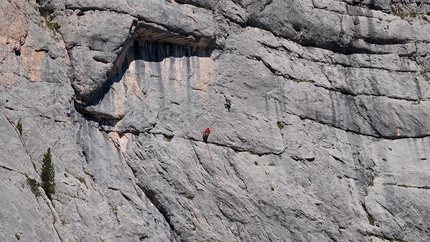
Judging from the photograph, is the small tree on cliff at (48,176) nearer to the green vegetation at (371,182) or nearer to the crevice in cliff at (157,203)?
the crevice in cliff at (157,203)

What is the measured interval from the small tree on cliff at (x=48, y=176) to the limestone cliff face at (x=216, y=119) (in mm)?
376

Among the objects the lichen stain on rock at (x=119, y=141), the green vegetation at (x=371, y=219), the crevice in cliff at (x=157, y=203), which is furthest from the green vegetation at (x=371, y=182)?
the lichen stain on rock at (x=119, y=141)

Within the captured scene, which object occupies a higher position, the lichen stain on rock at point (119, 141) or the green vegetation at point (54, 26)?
the green vegetation at point (54, 26)

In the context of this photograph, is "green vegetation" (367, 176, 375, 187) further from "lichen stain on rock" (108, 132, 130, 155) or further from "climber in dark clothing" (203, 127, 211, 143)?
"lichen stain on rock" (108, 132, 130, 155)

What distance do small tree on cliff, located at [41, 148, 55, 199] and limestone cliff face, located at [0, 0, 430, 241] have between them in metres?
0.38

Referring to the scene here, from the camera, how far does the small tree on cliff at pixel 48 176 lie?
2924 cm

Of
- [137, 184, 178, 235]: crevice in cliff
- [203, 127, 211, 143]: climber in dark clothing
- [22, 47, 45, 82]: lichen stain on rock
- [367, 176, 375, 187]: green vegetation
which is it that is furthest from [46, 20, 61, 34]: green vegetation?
[367, 176, 375, 187]: green vegetation

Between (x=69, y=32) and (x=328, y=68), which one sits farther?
(x=328, y=68)

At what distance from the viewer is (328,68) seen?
4097cm

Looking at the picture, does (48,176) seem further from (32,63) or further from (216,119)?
(216,119)

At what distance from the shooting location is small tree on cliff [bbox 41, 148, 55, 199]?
29.2 meters

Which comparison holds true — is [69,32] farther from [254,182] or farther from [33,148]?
[254,182]

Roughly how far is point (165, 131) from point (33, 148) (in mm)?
6890

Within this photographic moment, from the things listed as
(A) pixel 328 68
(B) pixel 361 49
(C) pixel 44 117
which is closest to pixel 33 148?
(C) pixel 44 117
